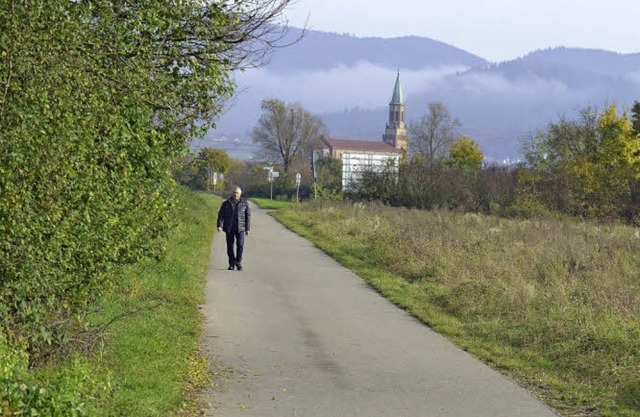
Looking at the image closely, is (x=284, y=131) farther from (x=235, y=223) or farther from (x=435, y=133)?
(x=235, y=223)

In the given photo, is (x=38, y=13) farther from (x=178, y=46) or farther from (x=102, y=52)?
(x=178, y=46)

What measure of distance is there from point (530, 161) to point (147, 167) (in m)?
54.0

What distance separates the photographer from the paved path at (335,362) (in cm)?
758

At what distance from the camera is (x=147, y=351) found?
9.08 metres

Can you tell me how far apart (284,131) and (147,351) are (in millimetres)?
106401

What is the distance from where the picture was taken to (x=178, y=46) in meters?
9.88

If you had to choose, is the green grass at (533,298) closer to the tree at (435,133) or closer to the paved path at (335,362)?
the paved path at (335,362)

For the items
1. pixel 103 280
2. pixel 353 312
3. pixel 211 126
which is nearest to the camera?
pixel 103 280

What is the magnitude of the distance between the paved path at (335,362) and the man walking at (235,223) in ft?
8.66

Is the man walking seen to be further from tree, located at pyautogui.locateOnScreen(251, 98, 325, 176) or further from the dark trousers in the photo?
tree, located at pyautogui.locateOnScreen(251, 98, 325, 176)

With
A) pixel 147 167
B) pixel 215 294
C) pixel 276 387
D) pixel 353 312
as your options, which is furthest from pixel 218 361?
pixel 215 294

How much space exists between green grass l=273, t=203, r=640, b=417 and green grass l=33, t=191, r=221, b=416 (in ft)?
10.8

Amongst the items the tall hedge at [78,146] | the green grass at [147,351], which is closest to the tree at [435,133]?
the green grass at [147,351]

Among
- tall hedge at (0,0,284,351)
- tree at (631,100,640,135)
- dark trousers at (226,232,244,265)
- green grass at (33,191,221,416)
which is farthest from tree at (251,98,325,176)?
tall hedge at (0,0,284,351)
